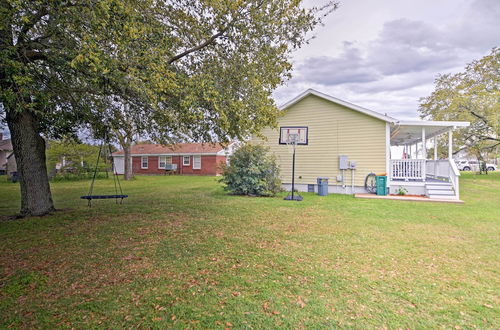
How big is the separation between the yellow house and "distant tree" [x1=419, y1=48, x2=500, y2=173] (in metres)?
9.93

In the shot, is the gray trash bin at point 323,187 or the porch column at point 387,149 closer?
the porch column at point 387,149

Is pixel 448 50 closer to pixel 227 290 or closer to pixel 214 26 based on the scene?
pixel 214 26

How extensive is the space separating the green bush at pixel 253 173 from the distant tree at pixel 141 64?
4823mm

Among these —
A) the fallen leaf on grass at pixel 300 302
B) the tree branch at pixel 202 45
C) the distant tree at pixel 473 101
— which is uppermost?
the distant tree at pixel 473 101

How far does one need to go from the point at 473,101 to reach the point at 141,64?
2466 cm

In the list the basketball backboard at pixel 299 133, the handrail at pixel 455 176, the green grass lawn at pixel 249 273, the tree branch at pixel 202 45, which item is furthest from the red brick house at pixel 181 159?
the green grass lawn at pixel 249 273

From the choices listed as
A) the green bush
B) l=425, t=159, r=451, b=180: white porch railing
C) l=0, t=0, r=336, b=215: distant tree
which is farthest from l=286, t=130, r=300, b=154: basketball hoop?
l=425, t=159, r=451, b=180: white porch railing

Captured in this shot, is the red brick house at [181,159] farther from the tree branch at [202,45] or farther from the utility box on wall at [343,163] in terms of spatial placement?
the tree branch at [202,45]

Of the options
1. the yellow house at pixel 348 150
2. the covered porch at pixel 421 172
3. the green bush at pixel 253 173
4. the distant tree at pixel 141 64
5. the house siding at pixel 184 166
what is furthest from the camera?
the house siding at pixel 184 166

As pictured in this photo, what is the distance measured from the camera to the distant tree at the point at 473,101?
19.8m

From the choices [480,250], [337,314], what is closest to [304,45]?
[480,250]

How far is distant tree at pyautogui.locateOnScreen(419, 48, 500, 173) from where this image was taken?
19.8 meters

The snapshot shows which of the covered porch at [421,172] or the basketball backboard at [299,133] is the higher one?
the basketball backboard at [299,133]

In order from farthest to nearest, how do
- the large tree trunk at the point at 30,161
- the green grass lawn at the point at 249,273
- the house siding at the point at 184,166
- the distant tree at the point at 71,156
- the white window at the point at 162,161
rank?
the white window at the point at 162,161 → the house siding at the point at 184,166 → the distant tree at the point at 71,156 → the large tree trunk at the point at 30,161 → the green grass lawn at the point at 249,273
